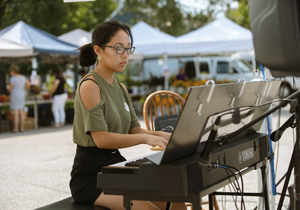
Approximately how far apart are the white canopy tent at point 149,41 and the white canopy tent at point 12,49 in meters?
3.49

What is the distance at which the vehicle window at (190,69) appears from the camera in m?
17.0

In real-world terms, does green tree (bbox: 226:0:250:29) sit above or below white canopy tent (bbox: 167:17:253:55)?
above

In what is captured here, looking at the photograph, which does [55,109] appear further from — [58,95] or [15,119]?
[15,119]

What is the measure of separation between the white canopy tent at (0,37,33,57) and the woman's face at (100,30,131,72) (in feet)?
27.1

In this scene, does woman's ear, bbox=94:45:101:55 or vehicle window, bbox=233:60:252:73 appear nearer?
woman's ear, bbox=94:45:101:55

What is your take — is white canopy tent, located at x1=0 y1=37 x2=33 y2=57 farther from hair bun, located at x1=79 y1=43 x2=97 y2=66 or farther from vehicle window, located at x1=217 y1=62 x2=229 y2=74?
vehicle window, located at x1=217 y1=62 x2=229 y2=74

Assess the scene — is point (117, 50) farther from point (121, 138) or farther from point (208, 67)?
point (208, 67)

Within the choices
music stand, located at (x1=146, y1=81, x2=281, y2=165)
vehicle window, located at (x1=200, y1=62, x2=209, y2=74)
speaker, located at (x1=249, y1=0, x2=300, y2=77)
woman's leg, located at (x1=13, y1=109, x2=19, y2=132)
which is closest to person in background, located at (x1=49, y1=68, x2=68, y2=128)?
woman's leg, located at (x1=13, y1=109, x2=19, y2=132)

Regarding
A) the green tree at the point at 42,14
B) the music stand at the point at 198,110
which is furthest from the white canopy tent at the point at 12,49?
the music stand at the point at 198,110

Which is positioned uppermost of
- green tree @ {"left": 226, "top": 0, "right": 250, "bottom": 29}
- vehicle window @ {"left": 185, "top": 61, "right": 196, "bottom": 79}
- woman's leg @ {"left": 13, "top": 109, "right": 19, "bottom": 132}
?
green tree @ {"left": 226, "top": 0, "right": 250, "bottom": 29}

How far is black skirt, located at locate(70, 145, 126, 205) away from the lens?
2299mm

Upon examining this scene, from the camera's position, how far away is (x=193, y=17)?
25.8 meters

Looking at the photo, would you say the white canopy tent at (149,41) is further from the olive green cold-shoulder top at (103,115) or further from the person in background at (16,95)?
the olive green cold-shoulder top at (103,115)

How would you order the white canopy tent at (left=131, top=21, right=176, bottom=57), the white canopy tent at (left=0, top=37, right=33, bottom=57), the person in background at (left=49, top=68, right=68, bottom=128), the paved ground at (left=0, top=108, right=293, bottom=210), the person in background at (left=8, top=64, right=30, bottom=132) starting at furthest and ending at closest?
the white canopy tent at (left=131, top=21, right=176, bottom=57) → the person in background at (left=49, top=68, right=68, bottom=128) → the person in background at (left=8, top=64, right=30, bottom=132) → the white canopy tent at (left=0, top=37, right=33, bottom=57) → the paved ground at (left=0, top=108, right=293, bottom=210)
